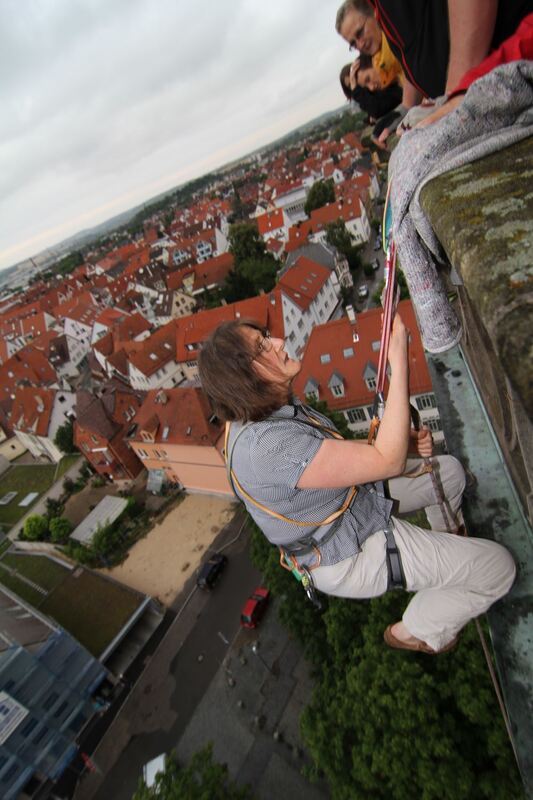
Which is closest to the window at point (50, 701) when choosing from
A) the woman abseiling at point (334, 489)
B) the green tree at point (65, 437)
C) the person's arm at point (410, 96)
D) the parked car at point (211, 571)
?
the parked car at point (211, 571)

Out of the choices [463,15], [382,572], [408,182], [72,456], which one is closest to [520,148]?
[408,182]

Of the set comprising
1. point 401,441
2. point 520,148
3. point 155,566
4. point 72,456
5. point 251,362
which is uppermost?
point 520,148

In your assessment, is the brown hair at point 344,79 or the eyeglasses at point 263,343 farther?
the brown hair at point 344,79

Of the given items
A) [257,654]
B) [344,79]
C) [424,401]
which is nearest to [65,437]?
[257,654]

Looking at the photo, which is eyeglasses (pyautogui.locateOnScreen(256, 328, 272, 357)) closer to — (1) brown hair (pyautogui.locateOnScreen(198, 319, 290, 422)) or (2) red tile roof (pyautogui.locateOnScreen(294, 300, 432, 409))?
(1) brown hair (pyautogui.locateOnScreen(198, 319, 290, 422))

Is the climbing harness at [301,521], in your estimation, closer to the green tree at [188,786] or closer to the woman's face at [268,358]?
the woman's face at [268,358]

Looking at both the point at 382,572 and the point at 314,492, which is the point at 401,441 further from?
the point at 382,572

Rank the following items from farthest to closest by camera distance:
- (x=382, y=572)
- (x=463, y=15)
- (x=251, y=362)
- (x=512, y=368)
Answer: (x=382, y=572), (x=251, y=362), (x=463, y=15), (x=512, y=368)

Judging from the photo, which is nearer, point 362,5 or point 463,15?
point 463,15
